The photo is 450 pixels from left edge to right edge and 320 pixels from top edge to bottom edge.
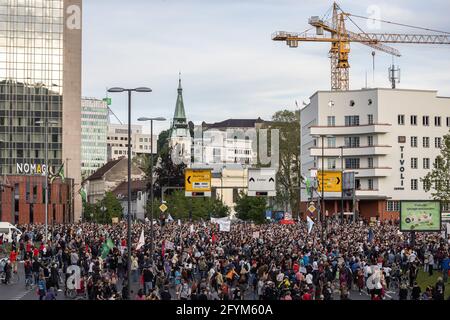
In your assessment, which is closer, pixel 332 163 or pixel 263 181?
pixel 263 181

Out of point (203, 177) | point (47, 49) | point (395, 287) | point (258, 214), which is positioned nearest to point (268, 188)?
point (203, 177)

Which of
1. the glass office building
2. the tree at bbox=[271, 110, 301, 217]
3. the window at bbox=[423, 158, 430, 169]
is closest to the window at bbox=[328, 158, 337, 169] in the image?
the window at bbox=[423, 158, 430, 169]

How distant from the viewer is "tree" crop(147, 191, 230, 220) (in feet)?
426

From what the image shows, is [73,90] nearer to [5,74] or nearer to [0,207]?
[5,74]

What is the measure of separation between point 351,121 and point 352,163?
5.27m

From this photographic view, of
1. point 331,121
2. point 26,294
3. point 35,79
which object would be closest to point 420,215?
point 26,294

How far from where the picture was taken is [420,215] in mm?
52531

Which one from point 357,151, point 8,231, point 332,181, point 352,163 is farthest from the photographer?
point 352,163

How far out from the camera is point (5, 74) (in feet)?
518

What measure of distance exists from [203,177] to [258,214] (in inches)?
1752

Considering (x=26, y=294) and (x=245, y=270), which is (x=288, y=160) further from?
(x=245, y=270)

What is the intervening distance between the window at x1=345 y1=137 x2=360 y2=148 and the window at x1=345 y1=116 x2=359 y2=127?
64.9 inches

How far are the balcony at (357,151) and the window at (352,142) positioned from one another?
0.51 metres
